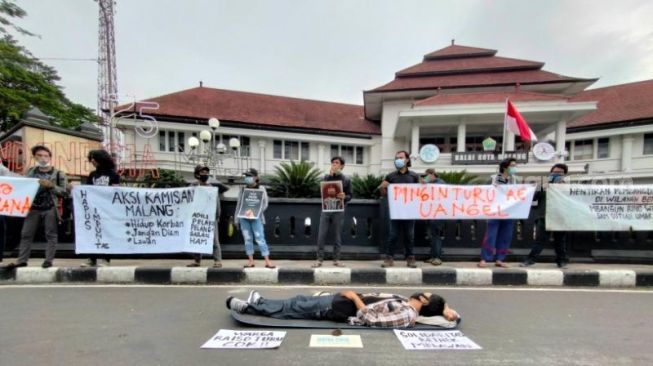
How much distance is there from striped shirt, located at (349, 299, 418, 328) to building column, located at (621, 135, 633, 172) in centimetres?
2780

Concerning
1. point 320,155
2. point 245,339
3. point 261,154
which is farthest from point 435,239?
point 320,155

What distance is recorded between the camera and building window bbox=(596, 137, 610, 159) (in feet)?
77.6

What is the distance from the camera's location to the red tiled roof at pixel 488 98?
19656 millimetres

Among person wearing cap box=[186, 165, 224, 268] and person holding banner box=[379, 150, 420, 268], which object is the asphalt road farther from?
person holding banner box=[379, 150, 420, 268]

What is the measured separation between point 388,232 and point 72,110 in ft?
94.0

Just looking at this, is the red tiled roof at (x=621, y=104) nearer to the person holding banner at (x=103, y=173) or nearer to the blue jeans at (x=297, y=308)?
the blue jeans at (x=297, y=308)

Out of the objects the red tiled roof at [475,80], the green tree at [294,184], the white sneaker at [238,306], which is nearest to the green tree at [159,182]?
the green tree at [294,184]

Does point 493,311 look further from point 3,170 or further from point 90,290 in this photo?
point 3,170

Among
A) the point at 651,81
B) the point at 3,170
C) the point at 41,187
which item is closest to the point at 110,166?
the point at 41,187

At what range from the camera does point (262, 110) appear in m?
26.0

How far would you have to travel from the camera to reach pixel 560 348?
8.85ft

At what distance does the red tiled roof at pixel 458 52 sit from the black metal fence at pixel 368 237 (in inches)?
951

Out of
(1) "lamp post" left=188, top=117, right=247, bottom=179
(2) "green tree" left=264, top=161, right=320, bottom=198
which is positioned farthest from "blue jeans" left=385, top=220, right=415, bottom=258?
(1) "lamp post" left=188, top=117, right=247, bottom=179

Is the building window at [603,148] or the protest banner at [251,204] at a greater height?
the building window at [603,148]
